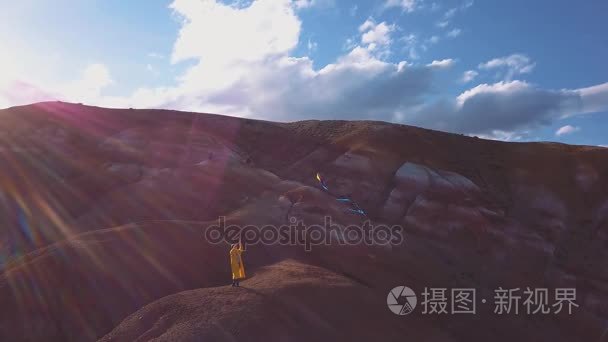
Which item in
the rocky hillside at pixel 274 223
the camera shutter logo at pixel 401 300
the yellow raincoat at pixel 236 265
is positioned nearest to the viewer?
the rocky hillside at pixel 274 223

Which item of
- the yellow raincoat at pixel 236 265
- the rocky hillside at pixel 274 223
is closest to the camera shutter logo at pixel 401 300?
the rocky hillside at pixel 274 223

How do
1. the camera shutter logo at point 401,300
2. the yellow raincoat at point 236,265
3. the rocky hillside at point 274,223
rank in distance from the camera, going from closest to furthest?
the rocky hillside at point 274,223, the yellow raincoat at point 236,265, the camera shutter logo at point 401,300

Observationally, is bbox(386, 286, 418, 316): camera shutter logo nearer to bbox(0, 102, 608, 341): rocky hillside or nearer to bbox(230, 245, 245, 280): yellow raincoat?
bbox(0, 102, 608, 341): rocky hillside

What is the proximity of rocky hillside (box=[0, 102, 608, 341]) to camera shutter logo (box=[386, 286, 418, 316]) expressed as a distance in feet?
1.62

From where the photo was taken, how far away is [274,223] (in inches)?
771

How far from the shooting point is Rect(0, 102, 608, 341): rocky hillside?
1229 centimetres

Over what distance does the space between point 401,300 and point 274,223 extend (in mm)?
6555

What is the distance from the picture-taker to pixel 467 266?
2797 cm

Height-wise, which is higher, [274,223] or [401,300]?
[274,223]

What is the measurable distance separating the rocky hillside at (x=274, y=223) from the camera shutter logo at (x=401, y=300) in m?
0.49

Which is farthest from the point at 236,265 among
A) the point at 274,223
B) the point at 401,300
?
the point at 274,223

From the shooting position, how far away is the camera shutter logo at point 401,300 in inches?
548

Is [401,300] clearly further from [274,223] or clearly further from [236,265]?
[274,223]

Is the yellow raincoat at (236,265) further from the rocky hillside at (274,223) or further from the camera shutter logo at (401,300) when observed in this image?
the camera shutter logo at (401,300)
